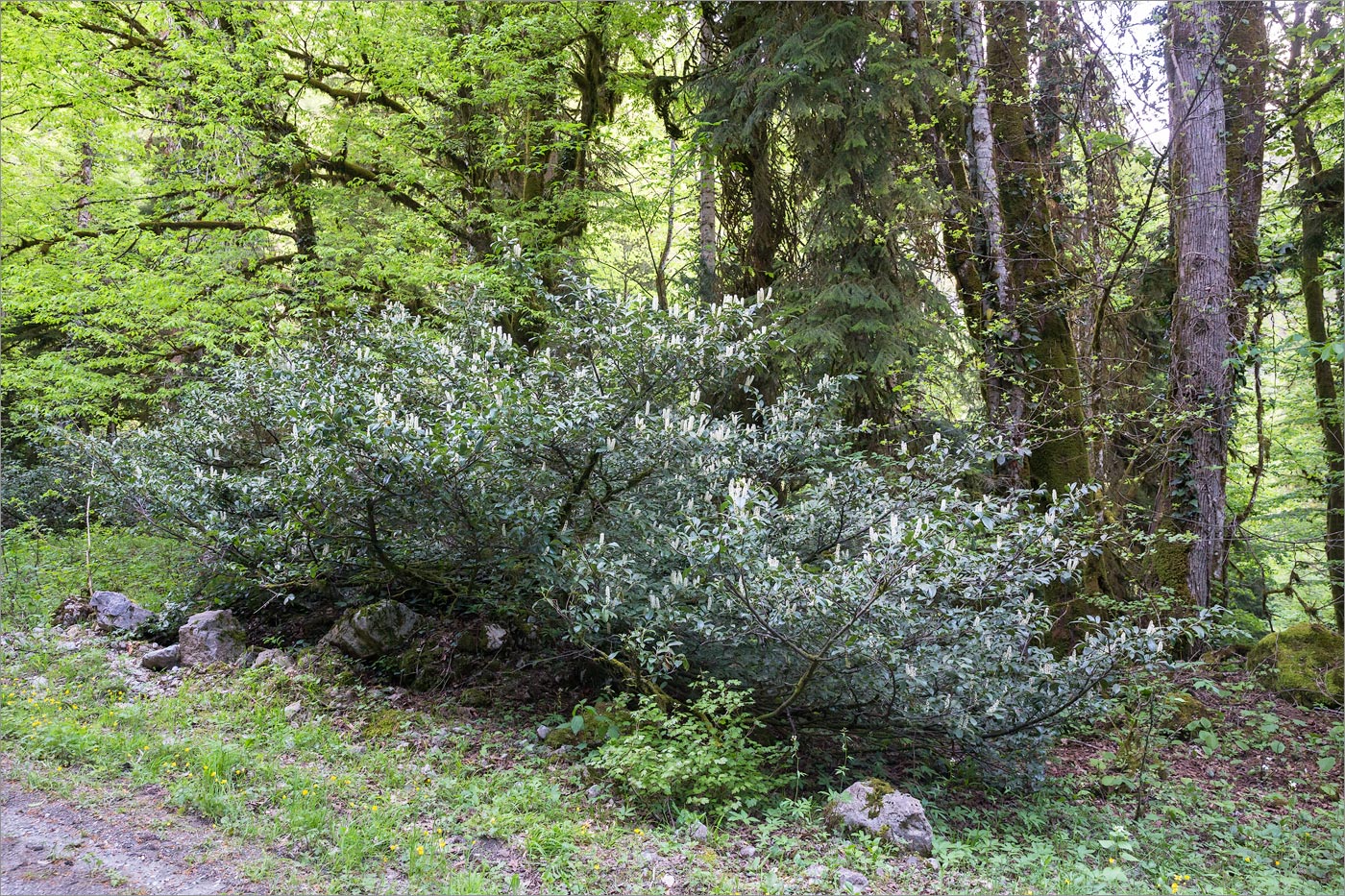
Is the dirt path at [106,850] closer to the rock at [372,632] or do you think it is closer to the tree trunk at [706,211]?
the rock at [372,632]

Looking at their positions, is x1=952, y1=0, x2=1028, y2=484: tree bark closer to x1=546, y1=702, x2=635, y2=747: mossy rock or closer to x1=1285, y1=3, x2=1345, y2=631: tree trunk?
x1=1285, y1=3, x2=1345, y2=631: tree trunk

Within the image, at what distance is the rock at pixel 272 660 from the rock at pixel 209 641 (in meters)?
0.24

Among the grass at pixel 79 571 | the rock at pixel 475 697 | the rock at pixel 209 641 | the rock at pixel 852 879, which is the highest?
the grass at pixel 79 571

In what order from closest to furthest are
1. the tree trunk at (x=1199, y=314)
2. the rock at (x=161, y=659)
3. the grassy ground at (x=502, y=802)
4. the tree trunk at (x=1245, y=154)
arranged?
1. the grassy ground at (x=502, y=802)
2. the rock at (x=161, y=659)
3. the tree trunk at (x=1199, y=314)
4. the tree trunk at (x=1245, y=154)

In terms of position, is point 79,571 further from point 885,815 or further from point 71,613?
point 885,815

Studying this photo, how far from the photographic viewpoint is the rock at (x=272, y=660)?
5422 mm

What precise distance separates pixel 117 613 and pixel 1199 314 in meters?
9.74

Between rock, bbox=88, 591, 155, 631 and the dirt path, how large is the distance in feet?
10.6

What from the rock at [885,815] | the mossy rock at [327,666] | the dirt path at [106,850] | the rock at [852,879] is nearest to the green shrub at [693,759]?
the rock at [885,815]

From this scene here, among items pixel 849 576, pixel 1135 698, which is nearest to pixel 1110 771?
pixel 1135 698

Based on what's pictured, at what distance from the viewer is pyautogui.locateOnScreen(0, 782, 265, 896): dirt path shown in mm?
2719

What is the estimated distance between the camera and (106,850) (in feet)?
9.68

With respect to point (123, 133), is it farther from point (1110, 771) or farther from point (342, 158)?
point (1110, 771)

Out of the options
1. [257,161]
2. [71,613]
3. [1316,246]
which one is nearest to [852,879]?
[71,613]
